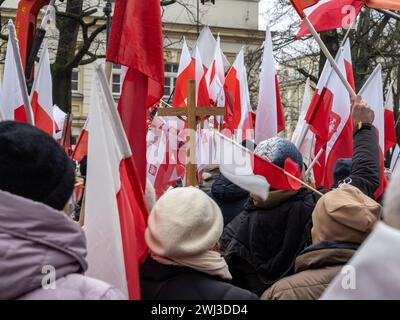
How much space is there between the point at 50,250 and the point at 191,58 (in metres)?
7.39

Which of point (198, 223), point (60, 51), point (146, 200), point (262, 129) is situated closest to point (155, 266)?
point (198, 223)

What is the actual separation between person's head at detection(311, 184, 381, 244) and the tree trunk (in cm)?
1176

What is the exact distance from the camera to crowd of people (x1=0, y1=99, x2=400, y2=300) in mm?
1340

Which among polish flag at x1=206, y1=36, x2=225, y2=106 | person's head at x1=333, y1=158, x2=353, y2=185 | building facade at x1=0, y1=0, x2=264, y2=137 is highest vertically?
building facade at x1=0, y1=0, x2=264, y2=137

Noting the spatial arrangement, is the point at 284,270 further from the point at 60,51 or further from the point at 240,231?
the point at 60,51

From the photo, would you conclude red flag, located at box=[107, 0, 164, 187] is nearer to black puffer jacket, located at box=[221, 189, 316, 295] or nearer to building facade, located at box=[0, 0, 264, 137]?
black puffer jacket, located at box=[221, 189, 316, 295]

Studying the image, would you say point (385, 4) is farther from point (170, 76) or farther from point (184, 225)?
point (170, 76)

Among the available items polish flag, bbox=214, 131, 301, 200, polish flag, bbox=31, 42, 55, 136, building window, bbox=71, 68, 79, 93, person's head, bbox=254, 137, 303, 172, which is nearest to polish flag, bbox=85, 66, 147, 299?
polish flag, bbox=214, 131, 301, 200

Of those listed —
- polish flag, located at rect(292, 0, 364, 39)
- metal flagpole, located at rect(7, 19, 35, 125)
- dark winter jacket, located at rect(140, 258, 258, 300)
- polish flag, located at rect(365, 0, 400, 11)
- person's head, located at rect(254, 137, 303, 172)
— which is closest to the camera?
dark winter jacket, located at rect(140, 258, 258, 300)

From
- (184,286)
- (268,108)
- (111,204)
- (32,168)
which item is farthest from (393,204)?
(268,108)

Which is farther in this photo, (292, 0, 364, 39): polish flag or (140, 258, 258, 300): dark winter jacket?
(292, 0, 364, 39): polish flag

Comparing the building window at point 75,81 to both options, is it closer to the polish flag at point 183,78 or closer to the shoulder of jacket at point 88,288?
the polish flag at point 183,78

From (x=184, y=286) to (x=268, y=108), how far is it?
4727 millimetres
